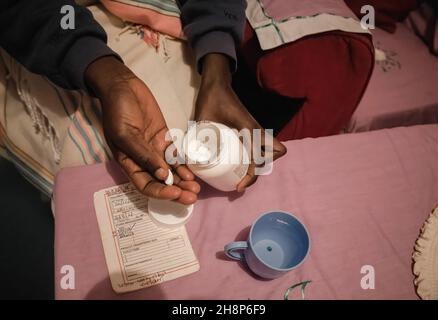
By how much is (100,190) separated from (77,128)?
0.20 meters

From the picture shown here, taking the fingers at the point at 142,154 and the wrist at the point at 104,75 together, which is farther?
the wrist at the point at 104,75

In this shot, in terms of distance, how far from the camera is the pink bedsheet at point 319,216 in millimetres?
592

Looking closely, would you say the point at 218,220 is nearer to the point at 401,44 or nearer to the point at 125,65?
the point at 125,65

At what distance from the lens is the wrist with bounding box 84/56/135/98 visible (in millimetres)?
723

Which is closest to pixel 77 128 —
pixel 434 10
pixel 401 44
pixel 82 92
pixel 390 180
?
pixel 82 92

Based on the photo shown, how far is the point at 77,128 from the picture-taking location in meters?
0.78

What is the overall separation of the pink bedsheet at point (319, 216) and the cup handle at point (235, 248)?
0.02m

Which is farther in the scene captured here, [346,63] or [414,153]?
[346,63]

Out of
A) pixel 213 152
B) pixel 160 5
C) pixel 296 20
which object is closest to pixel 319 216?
pixel 213 152

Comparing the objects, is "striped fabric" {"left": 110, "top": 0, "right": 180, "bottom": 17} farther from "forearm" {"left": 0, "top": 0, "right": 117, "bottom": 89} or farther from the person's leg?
the person's leg

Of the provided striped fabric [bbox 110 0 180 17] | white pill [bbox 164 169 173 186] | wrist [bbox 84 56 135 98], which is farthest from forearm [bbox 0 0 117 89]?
white pill [bbox 164 169 173 186]

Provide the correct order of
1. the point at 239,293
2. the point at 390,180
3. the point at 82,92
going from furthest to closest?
the point at 82,92
the point at 390,180
the point at 239,293

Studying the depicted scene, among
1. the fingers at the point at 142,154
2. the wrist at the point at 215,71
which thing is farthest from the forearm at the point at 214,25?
the fingers at the point at 142,154

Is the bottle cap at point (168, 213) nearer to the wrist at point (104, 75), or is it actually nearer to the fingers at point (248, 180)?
the fingers at point (248, 180)
